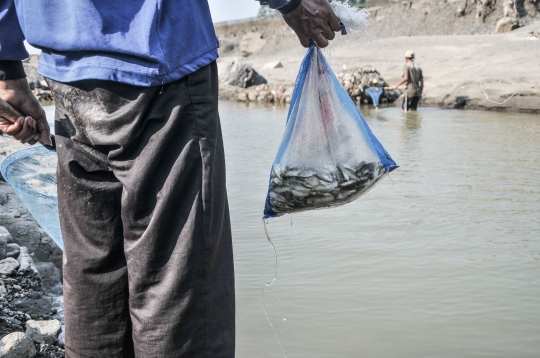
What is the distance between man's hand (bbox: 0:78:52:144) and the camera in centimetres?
174

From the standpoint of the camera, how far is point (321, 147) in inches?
80.4

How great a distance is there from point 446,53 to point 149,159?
18.5m

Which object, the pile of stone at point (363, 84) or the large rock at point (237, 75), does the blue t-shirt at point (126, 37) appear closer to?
the pile of stone at point (363, 84)

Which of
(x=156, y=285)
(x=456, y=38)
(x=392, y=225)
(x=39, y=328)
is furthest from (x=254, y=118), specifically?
(x=456, y=38)

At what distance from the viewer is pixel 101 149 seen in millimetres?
1453

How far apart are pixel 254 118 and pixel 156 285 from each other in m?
11.1

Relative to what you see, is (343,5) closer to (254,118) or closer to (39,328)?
(39,328)

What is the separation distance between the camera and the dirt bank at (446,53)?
1164 cm

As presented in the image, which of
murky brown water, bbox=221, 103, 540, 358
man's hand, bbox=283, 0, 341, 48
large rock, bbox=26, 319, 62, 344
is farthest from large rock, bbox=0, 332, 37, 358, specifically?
man's hand, bbox=283, 0, 341, 48

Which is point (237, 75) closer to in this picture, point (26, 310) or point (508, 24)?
point (508, 24)

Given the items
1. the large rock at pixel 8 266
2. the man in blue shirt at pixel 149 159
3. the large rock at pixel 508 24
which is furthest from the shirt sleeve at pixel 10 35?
the large rock at pixel 508 24

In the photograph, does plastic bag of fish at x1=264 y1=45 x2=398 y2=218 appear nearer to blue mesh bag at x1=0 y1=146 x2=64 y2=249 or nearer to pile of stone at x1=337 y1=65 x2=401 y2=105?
blue mesh bag at x1=0 y1=146 x2=64 y2=249

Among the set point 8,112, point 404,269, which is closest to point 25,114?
point 8,112

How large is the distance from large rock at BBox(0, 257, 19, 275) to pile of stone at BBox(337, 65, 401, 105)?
470 inches
